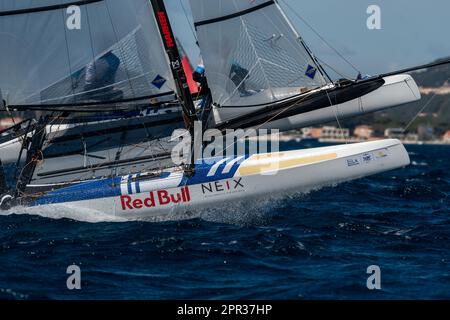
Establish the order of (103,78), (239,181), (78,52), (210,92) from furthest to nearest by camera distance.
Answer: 1. (210,92)
2. (103,78)
3. (78,52)
4. (239,181)

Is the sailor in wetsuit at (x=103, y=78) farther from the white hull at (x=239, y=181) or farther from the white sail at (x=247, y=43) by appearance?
the white hull at (x=239, y=181)

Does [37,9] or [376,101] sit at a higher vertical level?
[37,9]

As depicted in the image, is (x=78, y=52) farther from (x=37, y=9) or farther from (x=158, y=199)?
(x=158, y=199)

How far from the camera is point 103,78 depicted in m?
13.4

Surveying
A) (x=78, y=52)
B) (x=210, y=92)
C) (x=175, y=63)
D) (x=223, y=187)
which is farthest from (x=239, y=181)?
(x=78, y=52)

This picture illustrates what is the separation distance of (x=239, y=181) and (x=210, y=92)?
2267 mm

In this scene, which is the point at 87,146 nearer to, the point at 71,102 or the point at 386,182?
the point at 71,102

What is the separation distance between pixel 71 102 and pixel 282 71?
3979mm

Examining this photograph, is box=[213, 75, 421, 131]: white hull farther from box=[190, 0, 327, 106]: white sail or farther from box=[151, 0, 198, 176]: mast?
box=[190, 0, 327, 106]: white sail

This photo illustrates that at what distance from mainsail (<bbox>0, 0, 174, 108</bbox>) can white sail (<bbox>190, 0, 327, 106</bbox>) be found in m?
0.88

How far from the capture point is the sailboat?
41.2 feet

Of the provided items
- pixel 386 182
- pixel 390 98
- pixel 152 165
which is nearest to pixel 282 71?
pixel 390 98

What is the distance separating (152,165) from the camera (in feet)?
46.3

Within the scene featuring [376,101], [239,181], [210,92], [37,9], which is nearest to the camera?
[239,181]
